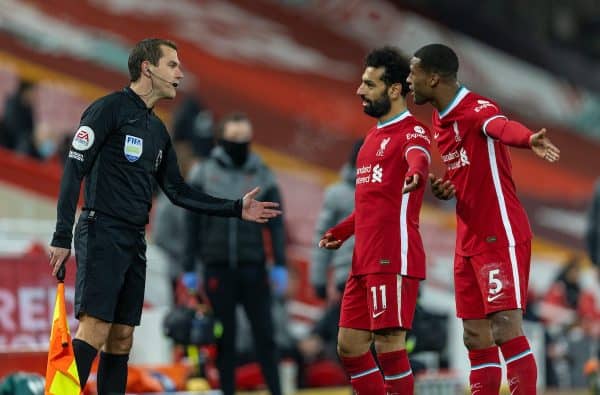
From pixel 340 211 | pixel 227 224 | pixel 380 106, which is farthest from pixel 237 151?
pixel 380 106

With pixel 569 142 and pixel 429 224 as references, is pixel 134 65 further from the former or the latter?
pixel 569 142

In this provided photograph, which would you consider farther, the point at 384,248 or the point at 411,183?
the point at 384,248

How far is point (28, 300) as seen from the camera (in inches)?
444

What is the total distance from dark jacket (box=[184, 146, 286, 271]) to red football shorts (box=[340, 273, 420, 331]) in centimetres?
248

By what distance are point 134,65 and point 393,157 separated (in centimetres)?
145

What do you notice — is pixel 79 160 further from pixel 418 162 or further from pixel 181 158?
pixel 181 158

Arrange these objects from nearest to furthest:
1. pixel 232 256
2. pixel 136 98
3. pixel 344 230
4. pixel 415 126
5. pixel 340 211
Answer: pixel 136 98
pixel 415 126
pixel 344 230
pixel 232 256
pixel 340 211

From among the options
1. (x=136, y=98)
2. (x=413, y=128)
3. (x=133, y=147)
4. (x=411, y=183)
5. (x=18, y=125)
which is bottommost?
(x=411, y=183)

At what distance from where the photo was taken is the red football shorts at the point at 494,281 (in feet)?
22.5

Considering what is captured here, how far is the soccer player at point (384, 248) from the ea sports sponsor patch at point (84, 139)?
4.91ft

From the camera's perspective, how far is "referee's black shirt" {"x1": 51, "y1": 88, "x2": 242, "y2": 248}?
6785mm

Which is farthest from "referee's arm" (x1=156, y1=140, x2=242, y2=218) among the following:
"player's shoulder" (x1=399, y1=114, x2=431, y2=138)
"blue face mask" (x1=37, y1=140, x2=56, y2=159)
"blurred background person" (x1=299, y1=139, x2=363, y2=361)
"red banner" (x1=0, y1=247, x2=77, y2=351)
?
"blue face mask" (x1=37, y1=140, x2=56, y2=159)

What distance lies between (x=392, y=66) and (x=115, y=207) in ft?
5.66

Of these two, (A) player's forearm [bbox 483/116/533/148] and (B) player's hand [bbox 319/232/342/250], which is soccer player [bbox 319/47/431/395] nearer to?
(B) player's hand [bbox 319/232/342/250]
